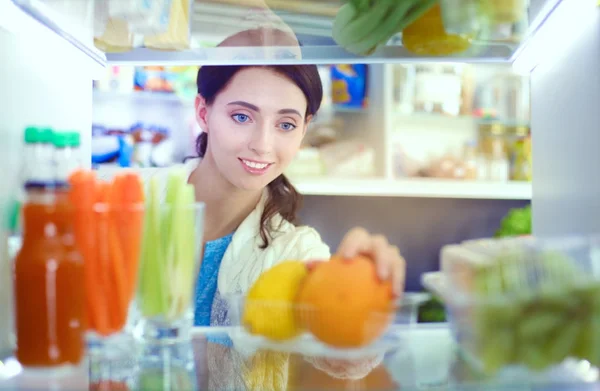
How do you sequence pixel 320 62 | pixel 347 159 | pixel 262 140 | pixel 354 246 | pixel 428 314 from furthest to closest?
pixel 347 159 < pixel 428 314 < pixel 262 140 < pixel 320 62 < pixel 354 246

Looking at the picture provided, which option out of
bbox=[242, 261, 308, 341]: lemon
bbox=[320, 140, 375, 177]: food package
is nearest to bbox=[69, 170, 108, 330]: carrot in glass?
bbox=[242, 261, 308, 341]: lemon

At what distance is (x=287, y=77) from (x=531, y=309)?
99 cm

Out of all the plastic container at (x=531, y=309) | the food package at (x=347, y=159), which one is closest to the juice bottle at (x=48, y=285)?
the plastic container at (x=531, y=309)

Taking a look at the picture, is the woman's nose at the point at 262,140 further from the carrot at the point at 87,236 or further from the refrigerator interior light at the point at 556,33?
the carrot at the point at 87,236

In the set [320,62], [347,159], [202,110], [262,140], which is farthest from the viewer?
[347,159]

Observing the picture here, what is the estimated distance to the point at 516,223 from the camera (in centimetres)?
263

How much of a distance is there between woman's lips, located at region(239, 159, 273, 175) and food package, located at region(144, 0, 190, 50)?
23.6 inches

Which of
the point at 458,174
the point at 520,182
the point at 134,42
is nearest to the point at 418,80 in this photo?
the point at 458,174

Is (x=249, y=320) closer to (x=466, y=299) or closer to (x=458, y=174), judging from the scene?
(x=466, y=299)

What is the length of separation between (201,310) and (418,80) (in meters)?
1.57

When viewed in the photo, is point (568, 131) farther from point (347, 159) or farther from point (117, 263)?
point (347, 159)

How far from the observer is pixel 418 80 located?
269 centimetres

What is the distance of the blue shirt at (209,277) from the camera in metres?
1.51

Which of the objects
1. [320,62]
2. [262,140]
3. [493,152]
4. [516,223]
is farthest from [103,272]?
[493,152]
